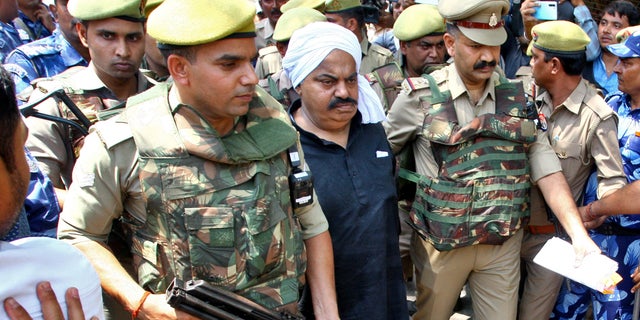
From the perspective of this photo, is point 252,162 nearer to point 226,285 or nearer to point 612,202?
point 226,285

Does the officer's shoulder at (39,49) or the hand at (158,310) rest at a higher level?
the officer's shoulder at (39,49)

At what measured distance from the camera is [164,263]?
2.17 m

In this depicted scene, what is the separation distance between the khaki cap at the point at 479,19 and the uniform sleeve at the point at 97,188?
1914mm

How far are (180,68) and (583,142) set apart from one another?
2.44m

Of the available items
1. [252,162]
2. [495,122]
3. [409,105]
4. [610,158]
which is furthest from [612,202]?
[252,162]

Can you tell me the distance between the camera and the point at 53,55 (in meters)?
3.75

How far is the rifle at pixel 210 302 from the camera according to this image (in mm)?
1950

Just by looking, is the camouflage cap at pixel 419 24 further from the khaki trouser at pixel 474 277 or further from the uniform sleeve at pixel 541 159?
the khaki trouser at pixel 474 277

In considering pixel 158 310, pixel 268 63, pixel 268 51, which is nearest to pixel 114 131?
pixel 158 310

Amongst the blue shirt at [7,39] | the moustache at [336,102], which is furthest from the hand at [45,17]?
A: the moustache at [336,102]

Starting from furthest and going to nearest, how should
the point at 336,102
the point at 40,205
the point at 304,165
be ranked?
the point at 336,102 → the point at 304,165 → the point at 40,205

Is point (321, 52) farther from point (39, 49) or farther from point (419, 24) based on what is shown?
point (419, 24)

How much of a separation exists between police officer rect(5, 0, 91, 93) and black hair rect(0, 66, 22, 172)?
2485 millimetres

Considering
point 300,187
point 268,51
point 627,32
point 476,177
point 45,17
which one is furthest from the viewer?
point 45,17
